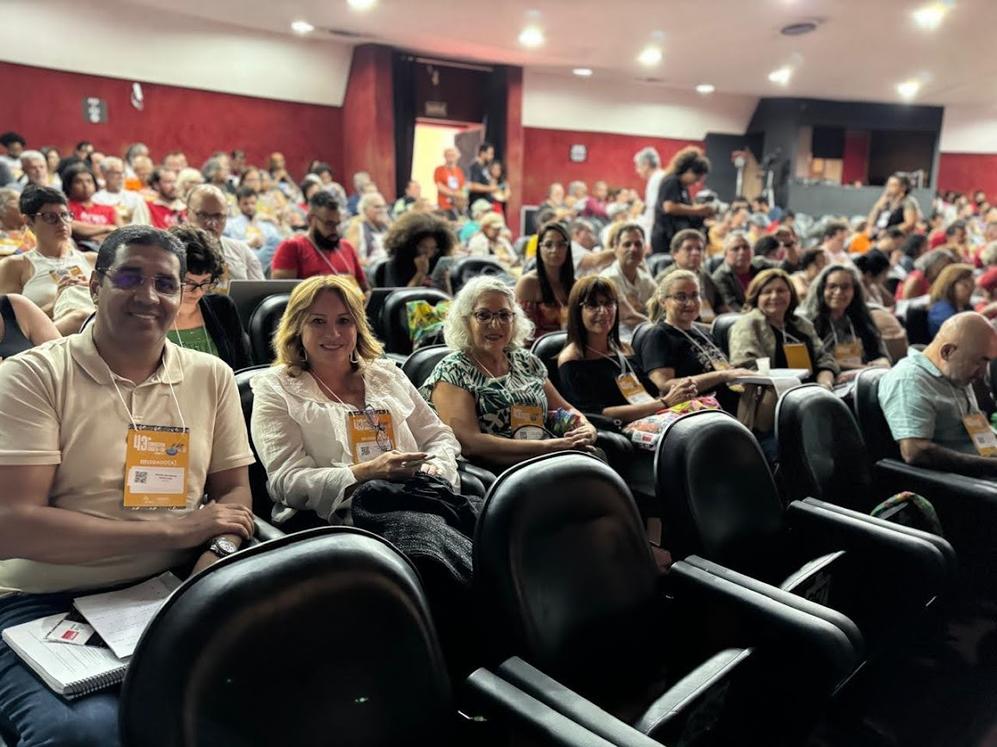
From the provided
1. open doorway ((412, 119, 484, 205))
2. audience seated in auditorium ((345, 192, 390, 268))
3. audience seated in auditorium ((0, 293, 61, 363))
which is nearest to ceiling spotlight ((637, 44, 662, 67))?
open doorway ((412, 119, 484, 205))

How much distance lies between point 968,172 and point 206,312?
59.6 ft

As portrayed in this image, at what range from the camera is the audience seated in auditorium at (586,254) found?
4520mm

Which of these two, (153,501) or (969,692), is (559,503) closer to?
(153,501)

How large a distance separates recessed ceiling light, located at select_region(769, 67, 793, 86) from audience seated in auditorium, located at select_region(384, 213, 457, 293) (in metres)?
8.98

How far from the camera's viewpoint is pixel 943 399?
2.40m

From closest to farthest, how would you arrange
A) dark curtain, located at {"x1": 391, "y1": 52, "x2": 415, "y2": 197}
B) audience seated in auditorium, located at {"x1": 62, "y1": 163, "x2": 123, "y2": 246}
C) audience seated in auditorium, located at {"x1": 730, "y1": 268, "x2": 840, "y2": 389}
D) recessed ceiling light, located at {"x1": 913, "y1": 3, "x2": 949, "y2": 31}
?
audience seated in auditorium, located at {"x1": 730, "y1": 268, "x2": 840, "y2": 389} → audience seated in auditorium, located at {"x1": 62, "y1": 163, "x2": 123, "y2": 246} → recessed ceiling light, located at {"x1": 913, "y1": 3, "x2": 949, "y2": 31} → dark curtain, located at {"x1": 391, "y1": 52, "x2": 415, "y2": 197}

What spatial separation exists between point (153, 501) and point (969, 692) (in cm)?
217

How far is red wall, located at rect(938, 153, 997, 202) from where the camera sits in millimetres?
15375

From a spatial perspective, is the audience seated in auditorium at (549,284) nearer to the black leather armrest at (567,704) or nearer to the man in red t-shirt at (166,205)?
the black leather armrest at (567,704)

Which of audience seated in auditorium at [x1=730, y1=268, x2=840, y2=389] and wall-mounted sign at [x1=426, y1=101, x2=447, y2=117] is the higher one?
wall-mounted sign at [x1=426, y1=101, x2=447, y2=117]

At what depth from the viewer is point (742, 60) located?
10.1 meters

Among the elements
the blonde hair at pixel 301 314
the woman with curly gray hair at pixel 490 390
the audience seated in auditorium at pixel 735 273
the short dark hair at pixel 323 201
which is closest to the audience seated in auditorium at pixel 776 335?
the audience seated in auditorium at pixel 735 273

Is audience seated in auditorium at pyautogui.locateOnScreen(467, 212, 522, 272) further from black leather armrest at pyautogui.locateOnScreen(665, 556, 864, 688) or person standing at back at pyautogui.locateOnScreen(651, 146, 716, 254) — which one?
black leather armrest at pyautogui.locateOnScreen(665, 556, 864, 688)

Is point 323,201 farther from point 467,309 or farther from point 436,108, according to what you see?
point 436,108
